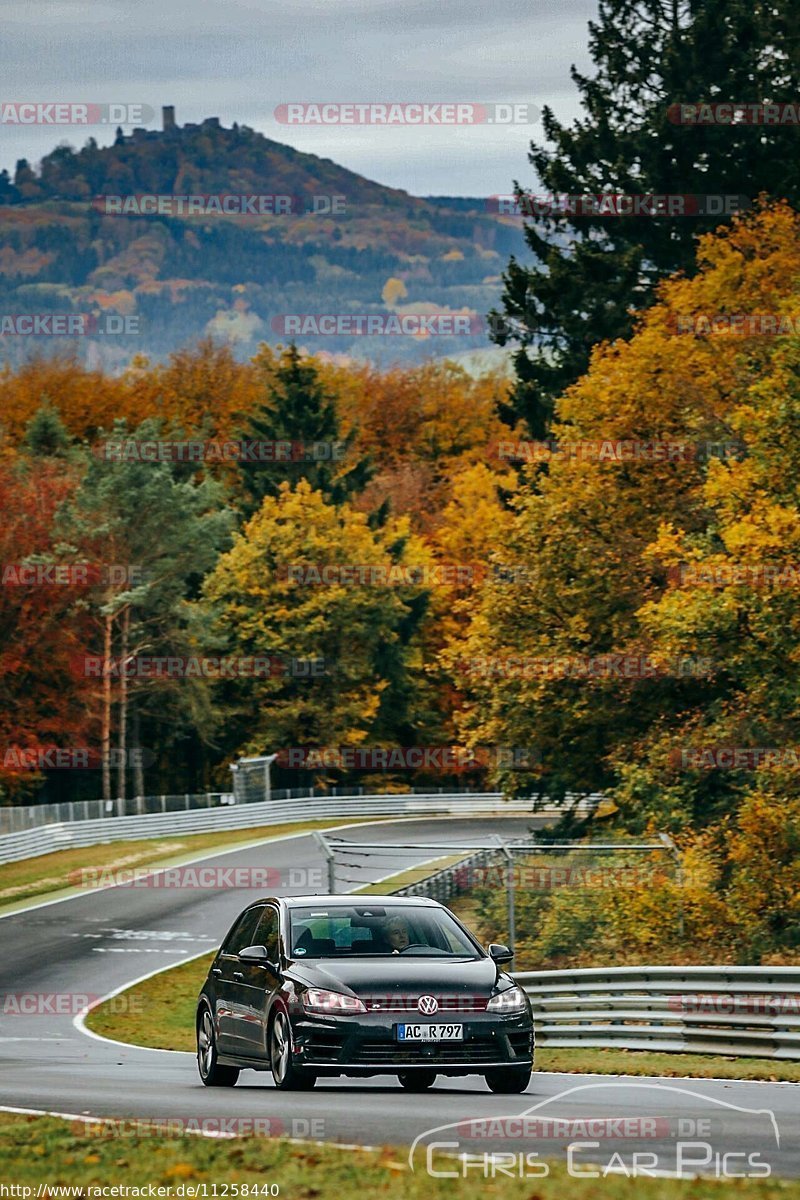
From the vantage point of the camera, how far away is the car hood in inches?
555

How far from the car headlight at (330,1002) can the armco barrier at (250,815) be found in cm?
3919

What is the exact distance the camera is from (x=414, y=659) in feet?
290

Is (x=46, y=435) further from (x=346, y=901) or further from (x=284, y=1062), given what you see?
(x=284, y=1062)

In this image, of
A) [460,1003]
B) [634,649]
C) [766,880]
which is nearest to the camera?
[460,1003]

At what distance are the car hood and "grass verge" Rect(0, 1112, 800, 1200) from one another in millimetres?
3227

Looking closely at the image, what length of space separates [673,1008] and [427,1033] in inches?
241

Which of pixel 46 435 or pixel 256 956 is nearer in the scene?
pixel 256 956

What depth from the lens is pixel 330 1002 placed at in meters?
14.0

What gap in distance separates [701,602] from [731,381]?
1038 centimetres

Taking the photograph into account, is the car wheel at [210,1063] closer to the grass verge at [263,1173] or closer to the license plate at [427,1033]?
the license plate at [427,1033]

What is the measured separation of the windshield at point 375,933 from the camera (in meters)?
15.0

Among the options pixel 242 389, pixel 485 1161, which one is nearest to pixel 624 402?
pixel 485 1161

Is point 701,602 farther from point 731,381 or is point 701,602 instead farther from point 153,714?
point 153,714

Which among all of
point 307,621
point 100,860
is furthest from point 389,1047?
point 307,621
